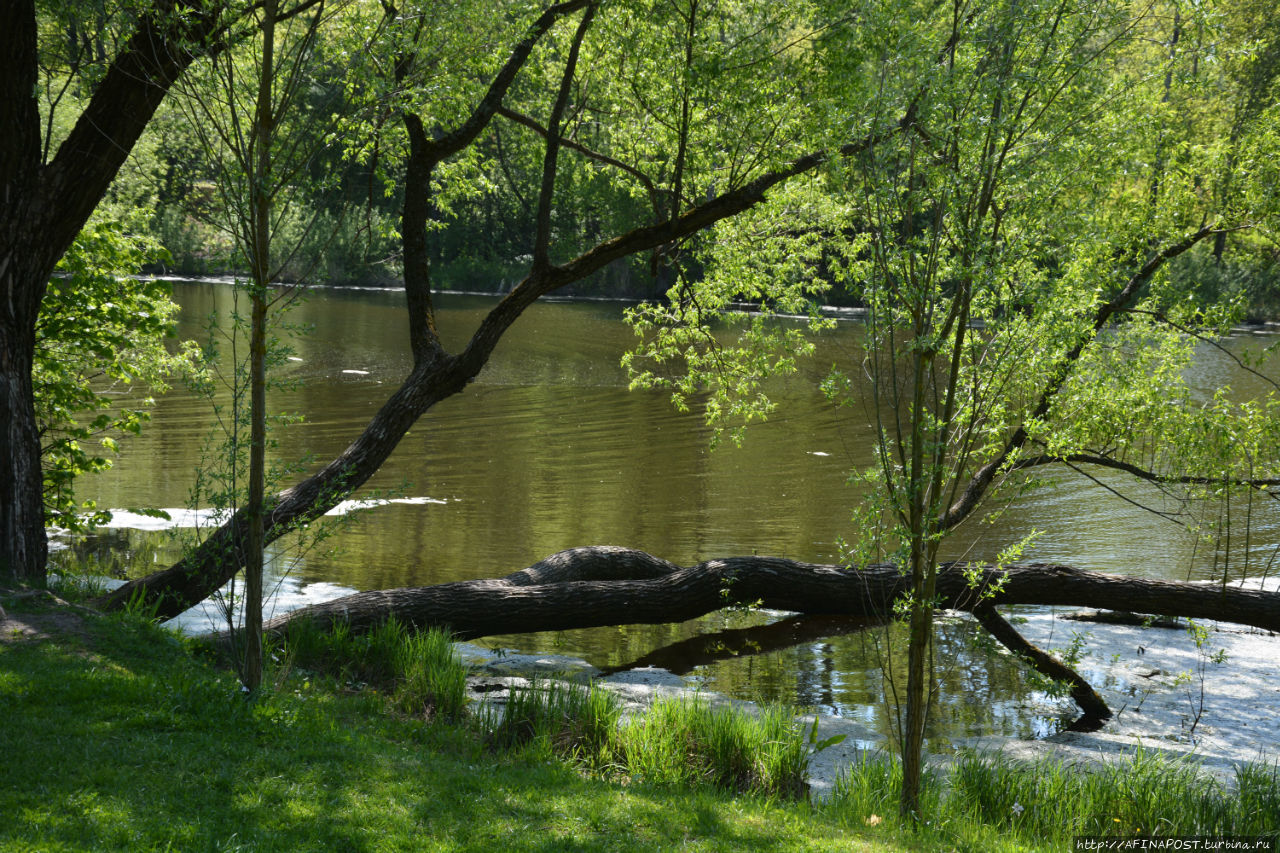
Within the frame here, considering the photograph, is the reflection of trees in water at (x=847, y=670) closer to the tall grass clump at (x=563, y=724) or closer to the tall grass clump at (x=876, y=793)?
the tall grass clump at (x=876, y=793)

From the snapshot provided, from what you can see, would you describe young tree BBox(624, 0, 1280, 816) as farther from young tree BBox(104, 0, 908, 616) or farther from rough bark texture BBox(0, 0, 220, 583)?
rough bark texture BBox(0, 0, 220, 583)

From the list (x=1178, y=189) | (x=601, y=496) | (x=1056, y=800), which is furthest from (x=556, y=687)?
(x=601, y=496)

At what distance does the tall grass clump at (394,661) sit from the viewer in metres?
6.23

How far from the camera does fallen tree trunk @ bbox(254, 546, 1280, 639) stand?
26.4 feet

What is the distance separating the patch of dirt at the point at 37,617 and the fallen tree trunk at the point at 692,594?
1.68m

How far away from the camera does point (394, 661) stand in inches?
266

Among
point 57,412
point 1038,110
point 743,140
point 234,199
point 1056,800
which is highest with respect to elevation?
point 743,140

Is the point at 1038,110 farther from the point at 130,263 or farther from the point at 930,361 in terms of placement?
the point at 130,263

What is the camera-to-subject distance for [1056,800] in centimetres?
516

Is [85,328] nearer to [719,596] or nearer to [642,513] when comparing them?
[719,596]

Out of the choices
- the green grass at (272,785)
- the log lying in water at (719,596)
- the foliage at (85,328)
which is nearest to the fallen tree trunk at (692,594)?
the log lying in water at (719,596)

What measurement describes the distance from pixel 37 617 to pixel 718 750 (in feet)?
13.4

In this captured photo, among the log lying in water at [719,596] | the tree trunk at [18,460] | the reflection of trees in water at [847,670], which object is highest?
the tree trunk at [18,460]

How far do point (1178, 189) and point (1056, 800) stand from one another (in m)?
6.76
